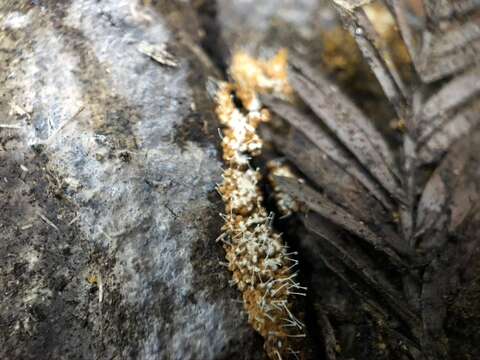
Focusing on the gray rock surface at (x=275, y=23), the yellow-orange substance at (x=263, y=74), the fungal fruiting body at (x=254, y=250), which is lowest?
the fungal fruiting body at (x=254, y=250)

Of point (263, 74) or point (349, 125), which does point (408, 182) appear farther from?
point (263, 74)

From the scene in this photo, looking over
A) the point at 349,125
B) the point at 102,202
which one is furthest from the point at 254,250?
the point at 349,125

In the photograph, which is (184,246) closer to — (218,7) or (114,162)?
(114,162)

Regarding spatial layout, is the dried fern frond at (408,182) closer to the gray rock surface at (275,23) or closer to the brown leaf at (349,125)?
the brown leaf at (349,125)

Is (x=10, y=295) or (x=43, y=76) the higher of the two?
(x=43, y=76)

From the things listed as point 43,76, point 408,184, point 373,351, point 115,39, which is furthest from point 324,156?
point 43,76

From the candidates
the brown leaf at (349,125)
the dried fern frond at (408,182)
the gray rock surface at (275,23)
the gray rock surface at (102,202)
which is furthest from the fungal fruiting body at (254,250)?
the gray rock surface at (275,23)
